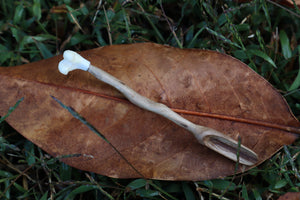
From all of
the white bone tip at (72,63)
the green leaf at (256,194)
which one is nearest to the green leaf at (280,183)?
the green leaf at (256,194)

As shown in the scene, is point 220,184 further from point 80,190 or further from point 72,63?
point 72,63

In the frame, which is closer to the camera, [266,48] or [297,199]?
[297,199]

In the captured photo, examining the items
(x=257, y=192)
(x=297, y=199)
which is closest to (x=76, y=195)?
(x=257, y=192)

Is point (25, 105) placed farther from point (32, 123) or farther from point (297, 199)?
point (297, 199)

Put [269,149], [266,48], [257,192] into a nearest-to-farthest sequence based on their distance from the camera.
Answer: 1. [269,149]
2. [257,192]
3. [266,48]

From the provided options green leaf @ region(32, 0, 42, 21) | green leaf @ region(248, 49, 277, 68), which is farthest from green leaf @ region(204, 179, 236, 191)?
green leaf @ region(32, 0, 42, 21)

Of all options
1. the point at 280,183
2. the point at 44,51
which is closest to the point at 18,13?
the point at 44,51

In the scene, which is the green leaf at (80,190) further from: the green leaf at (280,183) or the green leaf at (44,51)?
the green leaf at (280,183)

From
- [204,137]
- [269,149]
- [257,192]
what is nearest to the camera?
[204,137]
